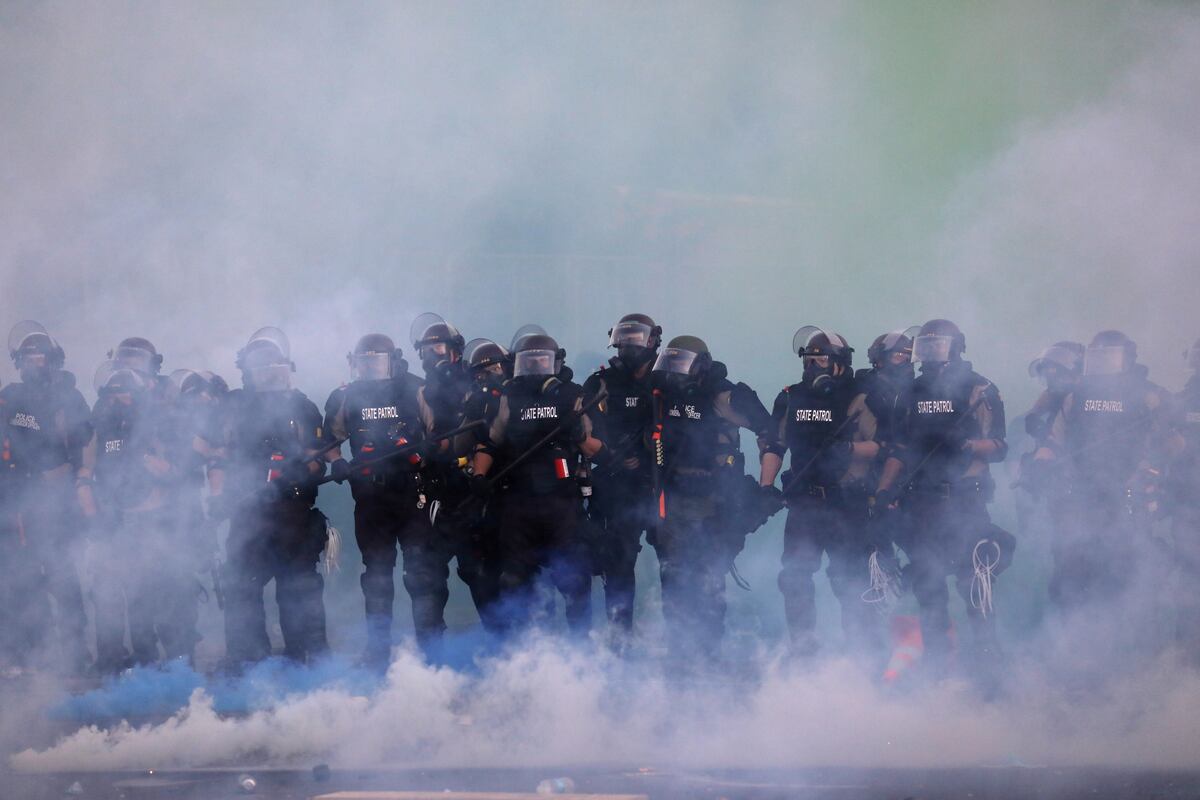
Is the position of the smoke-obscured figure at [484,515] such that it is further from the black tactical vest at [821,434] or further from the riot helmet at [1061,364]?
the riot helmet at [1061,364]

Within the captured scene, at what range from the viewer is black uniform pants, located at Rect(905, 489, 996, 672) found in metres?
7.47

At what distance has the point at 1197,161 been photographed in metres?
7.74

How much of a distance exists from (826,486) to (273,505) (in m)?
3.38

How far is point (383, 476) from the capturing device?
7.70 meters

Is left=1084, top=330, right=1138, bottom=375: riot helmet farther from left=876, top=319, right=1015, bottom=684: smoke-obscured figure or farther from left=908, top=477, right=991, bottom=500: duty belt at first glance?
left=908, top=477, right=991, bottom=500: duty belt

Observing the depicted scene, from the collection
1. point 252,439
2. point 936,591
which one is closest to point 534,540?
point 252,439

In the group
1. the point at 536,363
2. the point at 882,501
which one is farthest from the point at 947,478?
the point at 536,363

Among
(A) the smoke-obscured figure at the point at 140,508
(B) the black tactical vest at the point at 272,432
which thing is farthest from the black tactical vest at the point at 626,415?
(A) the smoke-obscured figure at the point at 140,508

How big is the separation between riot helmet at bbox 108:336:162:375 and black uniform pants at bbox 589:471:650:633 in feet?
10.4

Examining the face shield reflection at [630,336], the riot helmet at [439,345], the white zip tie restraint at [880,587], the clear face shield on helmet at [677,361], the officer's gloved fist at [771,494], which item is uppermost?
the riot helmet at [439,345]

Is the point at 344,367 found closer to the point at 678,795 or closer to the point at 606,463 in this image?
the point at 606,463

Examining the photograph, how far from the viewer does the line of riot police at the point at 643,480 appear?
293 inches

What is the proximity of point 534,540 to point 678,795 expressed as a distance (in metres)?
2.51

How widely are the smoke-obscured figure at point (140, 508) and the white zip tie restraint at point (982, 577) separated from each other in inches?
193
